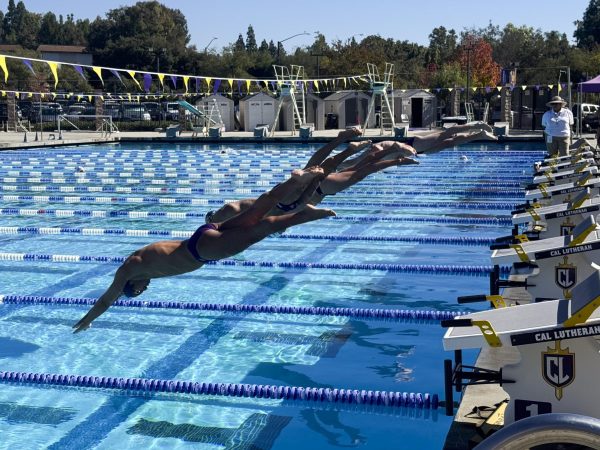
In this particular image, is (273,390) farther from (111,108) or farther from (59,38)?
(59,38)

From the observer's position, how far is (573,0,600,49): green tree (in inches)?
2736

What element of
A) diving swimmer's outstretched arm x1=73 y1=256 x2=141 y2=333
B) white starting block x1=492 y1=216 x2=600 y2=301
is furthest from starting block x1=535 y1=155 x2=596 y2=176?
diving swimmer's outstretched arm x1=73 y1=256 x2=141 y2=333

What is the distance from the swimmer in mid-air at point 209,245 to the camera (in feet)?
15.4

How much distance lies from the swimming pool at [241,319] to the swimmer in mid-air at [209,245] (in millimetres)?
755

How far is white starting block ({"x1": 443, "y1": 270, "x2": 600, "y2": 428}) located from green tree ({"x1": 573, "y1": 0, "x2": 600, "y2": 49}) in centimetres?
7016

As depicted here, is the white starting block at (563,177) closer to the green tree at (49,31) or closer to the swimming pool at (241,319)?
the swimming pool at (241,319)

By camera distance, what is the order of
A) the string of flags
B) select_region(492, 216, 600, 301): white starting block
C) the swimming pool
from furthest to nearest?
the string of flags < the swimming pool < select_region(492, 216, 600, 301): white starting block

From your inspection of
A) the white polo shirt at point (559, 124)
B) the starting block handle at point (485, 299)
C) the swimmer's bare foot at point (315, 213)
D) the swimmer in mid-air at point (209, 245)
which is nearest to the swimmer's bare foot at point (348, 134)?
the swimmer in mid-air at point (209, 245)

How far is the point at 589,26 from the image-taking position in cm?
7094

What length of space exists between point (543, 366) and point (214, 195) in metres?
12.0

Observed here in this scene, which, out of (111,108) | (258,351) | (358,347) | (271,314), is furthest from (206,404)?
(111,108)

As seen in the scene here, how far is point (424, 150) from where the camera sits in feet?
24.8

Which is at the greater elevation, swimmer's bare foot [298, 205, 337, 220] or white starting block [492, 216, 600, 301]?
swimmer's bare foot [298, 205, 337, 220]

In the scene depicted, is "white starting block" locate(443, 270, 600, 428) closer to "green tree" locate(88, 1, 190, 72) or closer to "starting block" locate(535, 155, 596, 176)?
"starting block" locate(535, 155, 596, 176)
